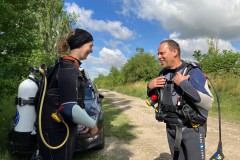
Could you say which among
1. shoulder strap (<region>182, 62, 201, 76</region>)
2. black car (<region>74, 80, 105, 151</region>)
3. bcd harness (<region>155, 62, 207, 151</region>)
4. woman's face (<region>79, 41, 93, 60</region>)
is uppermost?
woman's face (<region>79, 41, 93, 60</region>)

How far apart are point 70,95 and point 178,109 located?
1260 mm

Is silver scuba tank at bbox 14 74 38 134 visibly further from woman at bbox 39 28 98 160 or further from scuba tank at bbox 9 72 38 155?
woman at bbox 39 28 98 160

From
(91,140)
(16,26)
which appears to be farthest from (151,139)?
(16,26)

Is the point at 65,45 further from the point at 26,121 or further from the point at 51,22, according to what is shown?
the point at 51,22

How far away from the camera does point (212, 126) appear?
10000 millimetres

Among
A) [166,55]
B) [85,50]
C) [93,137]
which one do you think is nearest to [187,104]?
[166,55]

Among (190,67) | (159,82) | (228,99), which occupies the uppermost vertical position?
(190,67)

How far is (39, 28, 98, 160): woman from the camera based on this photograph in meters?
2.46

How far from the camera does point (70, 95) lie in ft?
8.05

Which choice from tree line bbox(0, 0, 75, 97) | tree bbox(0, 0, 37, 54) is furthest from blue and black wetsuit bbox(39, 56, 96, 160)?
tree bbox(0, 0, 37, 54)

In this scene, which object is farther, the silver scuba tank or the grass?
the grass

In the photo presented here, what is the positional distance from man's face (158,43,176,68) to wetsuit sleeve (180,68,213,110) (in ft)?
1.04

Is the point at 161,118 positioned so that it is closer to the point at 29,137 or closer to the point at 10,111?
the point at 29,137

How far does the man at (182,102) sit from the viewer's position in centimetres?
302
